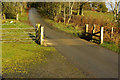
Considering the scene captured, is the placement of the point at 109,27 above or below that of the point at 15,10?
below

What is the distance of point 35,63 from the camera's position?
7.11 meters

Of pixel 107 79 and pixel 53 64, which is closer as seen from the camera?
pixel 107 79

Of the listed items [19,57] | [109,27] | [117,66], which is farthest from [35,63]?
[109,27]

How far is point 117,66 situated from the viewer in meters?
6.82

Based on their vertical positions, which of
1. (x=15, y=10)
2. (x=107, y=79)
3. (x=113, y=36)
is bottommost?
(x=107, y=79)

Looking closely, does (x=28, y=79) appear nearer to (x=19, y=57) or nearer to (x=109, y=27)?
(x=19, y=57)

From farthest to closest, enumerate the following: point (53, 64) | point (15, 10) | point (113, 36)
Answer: point (15, 10) → point (113, 36) → point (53, 64)

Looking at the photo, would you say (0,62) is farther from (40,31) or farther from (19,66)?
(40,31)

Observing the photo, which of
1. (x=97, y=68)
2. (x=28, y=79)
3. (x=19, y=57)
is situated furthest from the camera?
(x=19, y=57)

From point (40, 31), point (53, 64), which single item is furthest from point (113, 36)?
point (53, 64)

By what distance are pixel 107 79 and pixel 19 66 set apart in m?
4.09

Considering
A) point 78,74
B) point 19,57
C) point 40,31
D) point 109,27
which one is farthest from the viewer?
point 109,27

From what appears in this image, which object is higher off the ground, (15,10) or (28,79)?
(15,10)

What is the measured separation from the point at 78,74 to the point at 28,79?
2.08m
